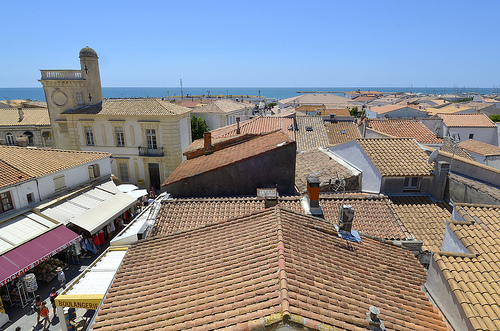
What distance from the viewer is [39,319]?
11.5 m

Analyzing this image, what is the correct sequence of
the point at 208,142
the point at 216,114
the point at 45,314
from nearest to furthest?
the point at 45,314 → the point at 208,142 → the point at 216,114

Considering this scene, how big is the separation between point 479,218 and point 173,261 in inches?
292

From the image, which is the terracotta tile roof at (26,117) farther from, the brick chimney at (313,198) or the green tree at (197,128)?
the brick chimney at (313,198)

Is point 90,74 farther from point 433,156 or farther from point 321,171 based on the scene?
point 433,156

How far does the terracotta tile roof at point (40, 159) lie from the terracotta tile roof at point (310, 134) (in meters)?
16.9

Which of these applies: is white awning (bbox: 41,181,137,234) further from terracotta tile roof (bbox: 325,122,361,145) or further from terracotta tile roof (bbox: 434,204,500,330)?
terracotta tile roof (bbox: 325,122,361,145)

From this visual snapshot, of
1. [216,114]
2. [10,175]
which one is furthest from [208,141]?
[216,114]

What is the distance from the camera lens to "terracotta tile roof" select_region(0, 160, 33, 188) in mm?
14207

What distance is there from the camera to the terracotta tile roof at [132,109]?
27.3 metres

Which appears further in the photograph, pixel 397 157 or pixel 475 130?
pixel 475 130

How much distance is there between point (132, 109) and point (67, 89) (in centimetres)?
679

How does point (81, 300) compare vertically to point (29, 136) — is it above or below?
below

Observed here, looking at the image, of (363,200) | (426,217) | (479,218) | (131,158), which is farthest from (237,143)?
(131,158)

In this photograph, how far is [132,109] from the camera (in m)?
27.9
